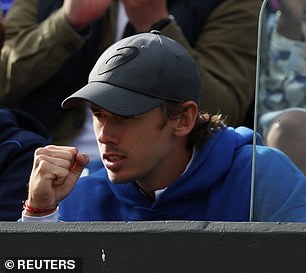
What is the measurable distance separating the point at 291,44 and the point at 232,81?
2.37ft

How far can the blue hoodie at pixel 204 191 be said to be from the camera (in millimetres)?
2773

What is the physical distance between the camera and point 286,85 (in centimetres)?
303

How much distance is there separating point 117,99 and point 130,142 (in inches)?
5.0

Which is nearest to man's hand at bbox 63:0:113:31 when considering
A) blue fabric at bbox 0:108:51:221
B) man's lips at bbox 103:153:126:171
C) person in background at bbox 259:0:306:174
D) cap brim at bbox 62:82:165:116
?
blue fabric at bbox 0:108:51:221

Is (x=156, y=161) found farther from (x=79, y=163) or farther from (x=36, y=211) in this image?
(x=36, y=211)

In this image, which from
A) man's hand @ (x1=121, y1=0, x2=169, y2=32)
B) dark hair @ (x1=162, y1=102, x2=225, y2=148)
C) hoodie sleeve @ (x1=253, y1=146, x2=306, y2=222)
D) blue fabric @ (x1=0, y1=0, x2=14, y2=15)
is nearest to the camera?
hoodie sleeve @ (x1=253, y1=146, x2=306, y2=222)

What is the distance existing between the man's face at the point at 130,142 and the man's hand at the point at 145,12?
1.06 meters

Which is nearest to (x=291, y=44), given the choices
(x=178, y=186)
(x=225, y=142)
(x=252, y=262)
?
(x=225, y=142)

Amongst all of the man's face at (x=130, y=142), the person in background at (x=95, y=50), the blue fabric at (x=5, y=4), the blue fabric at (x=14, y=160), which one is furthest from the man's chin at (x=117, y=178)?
the blue fabric at (x=5, y=4)

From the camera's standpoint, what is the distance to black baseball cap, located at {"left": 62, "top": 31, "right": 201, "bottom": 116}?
107 inches

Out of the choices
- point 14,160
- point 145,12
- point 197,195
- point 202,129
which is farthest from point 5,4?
point 197,195

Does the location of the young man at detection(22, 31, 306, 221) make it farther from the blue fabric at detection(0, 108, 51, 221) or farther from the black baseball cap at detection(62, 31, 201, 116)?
the blue fabric at detection(0, 108, 51, 221)

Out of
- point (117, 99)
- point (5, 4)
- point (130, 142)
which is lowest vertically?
point (5, 4)

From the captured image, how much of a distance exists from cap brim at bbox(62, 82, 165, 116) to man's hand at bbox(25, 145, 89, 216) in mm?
167
